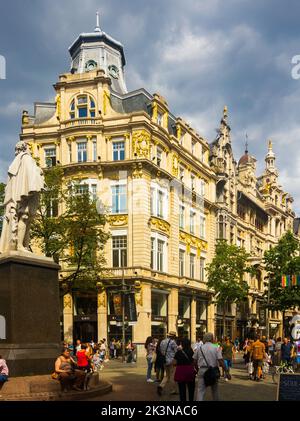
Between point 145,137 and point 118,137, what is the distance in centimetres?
234

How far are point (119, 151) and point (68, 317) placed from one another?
45.7ft

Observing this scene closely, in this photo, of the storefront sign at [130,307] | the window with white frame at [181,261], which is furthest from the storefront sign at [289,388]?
the window with white frame at [181,261]

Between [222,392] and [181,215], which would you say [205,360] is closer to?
[222,392]

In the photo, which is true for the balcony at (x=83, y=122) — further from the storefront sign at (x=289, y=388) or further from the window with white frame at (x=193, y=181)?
the storefront sign at (x=289, y=388)

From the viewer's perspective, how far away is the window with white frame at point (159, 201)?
1875 inches

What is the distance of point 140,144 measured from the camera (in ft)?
152

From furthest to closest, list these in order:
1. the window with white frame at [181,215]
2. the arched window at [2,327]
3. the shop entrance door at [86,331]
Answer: the window with white frame at [181,215], the shop entrance door at [86,331], the arched window at [2,327]

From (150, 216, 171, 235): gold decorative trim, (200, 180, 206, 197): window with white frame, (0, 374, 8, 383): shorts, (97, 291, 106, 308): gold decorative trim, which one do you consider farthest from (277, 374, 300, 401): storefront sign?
(200, 180, 206, 197): window with white frame

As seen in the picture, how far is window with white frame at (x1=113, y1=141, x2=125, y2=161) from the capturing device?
155 ft

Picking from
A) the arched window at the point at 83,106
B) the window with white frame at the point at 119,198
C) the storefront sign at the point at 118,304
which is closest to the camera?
the storefront sign at the point at 118,304

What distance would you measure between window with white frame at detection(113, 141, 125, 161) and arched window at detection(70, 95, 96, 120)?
131 inches

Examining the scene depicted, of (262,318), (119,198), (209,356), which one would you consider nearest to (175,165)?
(119,198)

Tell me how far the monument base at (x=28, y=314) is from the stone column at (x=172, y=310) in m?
34.9

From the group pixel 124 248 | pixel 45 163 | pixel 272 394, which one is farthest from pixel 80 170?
pixel 272 394
